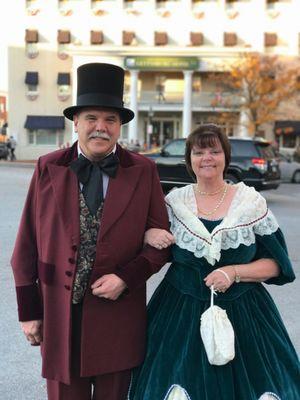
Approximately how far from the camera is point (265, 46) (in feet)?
126

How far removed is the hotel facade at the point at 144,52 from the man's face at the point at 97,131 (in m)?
35.4

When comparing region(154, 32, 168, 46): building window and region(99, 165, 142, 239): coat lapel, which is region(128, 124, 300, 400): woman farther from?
region(154, 32, 168, 46): building window

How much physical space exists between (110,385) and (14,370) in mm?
1663

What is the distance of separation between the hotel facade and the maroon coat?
3538 cm

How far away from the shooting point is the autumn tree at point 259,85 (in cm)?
3366

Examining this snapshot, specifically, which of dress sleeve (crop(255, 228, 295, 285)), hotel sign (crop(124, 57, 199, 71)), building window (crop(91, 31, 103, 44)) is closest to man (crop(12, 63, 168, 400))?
dress sleeve (crop(255, 228, 295, 285))

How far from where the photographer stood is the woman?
2387 mm

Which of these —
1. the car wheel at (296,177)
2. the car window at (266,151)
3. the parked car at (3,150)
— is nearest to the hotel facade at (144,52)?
the parked car at (3,150)

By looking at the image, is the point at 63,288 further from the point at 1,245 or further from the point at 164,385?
the point at 1,245

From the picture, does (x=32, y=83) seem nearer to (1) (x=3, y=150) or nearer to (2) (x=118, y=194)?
(1) (x=3, y=150)

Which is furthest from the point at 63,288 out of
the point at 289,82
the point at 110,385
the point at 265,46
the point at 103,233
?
the point at 265,46

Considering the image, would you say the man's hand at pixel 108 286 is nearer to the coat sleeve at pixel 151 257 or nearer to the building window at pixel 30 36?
the coat sleeve at pixel 151 257

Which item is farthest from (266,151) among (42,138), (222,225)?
(42,138)

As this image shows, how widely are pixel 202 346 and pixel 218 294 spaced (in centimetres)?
25
